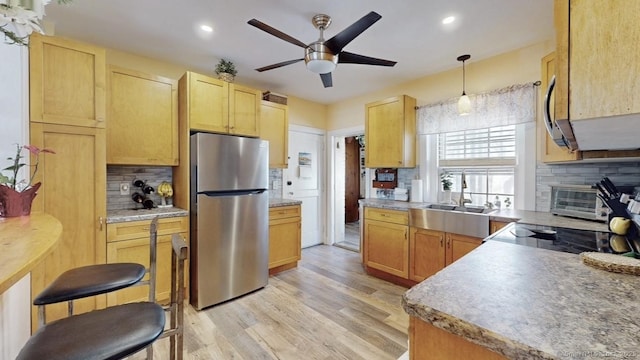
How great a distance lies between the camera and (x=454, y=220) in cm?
253

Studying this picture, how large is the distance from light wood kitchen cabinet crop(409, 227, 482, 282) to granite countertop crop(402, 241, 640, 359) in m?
1.62

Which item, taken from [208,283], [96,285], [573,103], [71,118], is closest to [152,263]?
[96,285]

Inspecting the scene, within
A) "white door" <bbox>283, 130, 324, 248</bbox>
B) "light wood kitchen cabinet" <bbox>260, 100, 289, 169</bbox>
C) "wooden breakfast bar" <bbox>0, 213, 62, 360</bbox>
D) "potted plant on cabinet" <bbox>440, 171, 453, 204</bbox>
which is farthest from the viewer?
"white door" <bbox>283, 130, 324, 248</bbox>

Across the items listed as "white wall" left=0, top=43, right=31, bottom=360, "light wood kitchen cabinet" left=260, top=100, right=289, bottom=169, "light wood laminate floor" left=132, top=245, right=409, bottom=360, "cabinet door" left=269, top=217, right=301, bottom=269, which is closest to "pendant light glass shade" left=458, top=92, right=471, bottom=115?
"light wood laminate floor" left=132, top=245, right=409, bottom=360

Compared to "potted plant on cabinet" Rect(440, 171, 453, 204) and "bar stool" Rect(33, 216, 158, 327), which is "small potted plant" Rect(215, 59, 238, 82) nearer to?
"bar stool" Rect(33, 216, 158, 327)

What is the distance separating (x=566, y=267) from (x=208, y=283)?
2.54m

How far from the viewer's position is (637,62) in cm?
47

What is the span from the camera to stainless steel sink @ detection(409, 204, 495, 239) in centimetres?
238

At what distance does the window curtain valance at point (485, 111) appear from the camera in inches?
99.2

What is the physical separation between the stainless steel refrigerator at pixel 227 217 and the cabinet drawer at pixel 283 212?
344 millimetres

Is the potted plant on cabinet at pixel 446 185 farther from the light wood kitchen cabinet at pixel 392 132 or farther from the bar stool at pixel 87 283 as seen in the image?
the bar stool at pixel 87 283

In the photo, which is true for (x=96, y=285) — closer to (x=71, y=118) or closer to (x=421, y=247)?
(x=71, y=118)

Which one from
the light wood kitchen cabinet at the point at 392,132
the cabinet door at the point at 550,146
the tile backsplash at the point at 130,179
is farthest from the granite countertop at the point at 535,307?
the tile backsplash at the point at 130,179

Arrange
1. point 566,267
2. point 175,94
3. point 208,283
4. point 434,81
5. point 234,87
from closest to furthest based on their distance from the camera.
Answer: point 566,267 < point 208,283 < point 175,94 < point 234,87 < point 434,81
